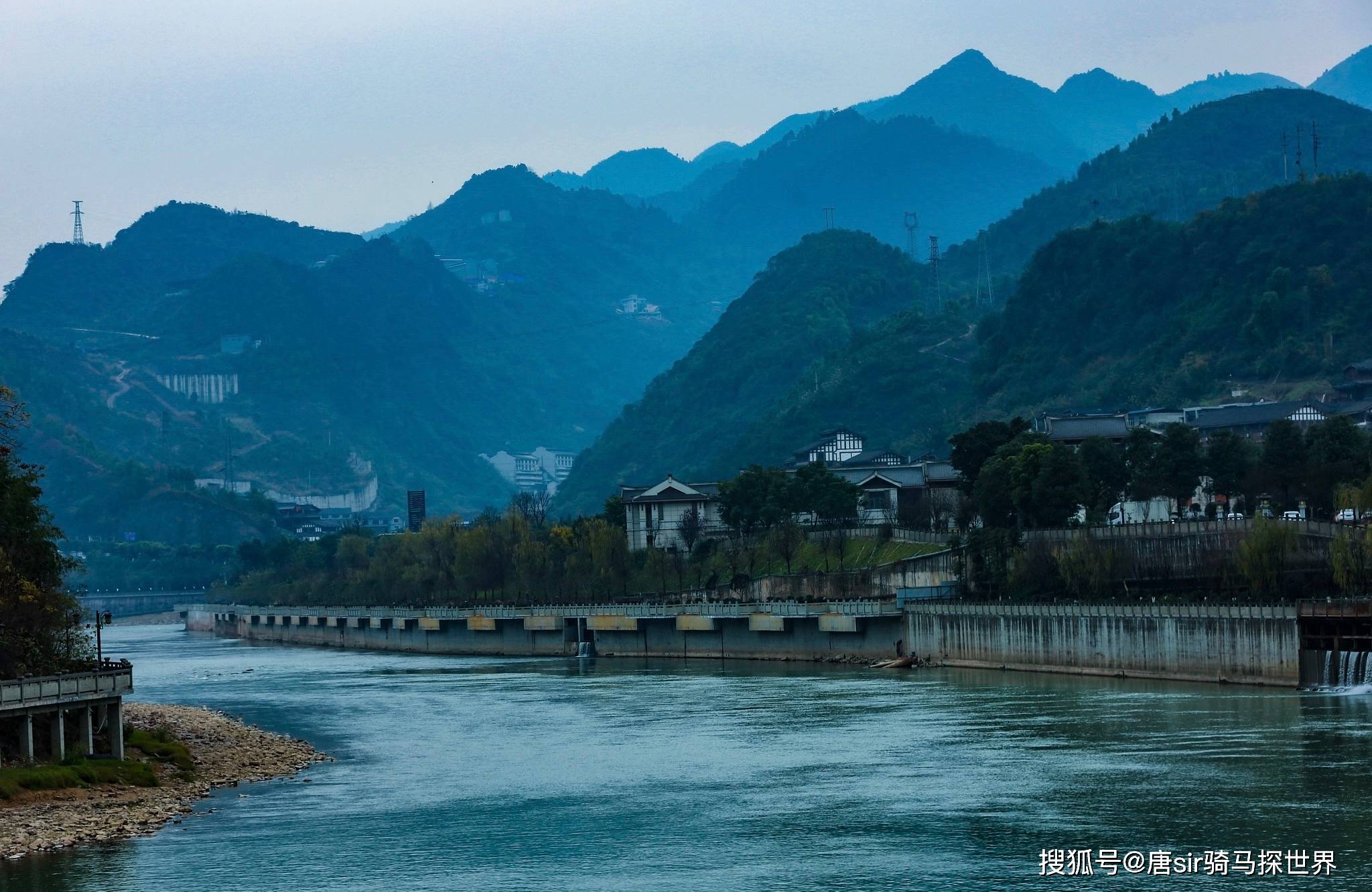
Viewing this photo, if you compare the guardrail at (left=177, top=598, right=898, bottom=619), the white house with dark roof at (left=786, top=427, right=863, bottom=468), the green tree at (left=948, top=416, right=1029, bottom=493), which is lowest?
the guardrail at (left=177, top=598, right=898, bottom=619)

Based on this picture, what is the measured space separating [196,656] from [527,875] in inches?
4295

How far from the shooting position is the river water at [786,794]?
147ft

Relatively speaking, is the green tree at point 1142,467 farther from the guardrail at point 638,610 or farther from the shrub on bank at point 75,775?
the shrub on bank at point 75,775

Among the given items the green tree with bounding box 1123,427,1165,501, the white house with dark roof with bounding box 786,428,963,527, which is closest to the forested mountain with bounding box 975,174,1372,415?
the white house with dark roof with bounding box 786,428,963,527

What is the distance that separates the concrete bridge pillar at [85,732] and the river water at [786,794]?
4.13m

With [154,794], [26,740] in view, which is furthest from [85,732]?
[154,794]

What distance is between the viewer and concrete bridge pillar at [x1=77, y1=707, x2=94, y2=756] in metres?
55.4

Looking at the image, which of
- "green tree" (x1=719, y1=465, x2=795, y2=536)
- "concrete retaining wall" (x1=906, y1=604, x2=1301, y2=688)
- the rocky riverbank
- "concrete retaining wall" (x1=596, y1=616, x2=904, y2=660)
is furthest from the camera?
"green tree" (x1=719, y1=465, x2=795, y2=536)

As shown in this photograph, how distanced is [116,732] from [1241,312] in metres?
139

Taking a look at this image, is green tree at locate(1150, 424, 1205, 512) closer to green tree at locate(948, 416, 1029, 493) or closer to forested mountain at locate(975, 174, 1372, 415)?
green tree at locate(948, 416, 1029, 493)

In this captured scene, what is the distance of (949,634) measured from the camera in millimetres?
93438

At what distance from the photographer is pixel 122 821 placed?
163 feet

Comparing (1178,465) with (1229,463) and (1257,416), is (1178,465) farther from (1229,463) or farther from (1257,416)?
(1257,416)

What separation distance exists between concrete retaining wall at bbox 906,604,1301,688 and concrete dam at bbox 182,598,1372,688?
0.21 ft
